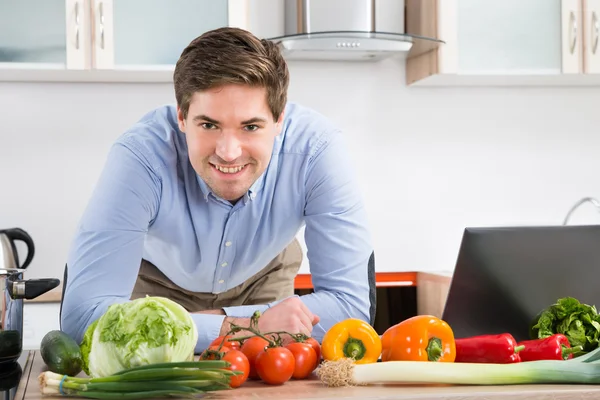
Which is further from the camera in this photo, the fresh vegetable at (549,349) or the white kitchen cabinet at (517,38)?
the white kitchen cabinet at (517,38)

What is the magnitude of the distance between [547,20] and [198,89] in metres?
2.21

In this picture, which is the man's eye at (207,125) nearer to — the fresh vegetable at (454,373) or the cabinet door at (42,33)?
the fresh vegetable at (454,373)

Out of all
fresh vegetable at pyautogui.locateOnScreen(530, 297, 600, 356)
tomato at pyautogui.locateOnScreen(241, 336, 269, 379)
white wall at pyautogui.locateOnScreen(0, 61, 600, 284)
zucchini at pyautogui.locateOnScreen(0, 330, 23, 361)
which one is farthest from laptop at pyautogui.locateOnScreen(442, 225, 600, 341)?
white wall at pyautogui.locateOnScreen(0, 61, 600, 284)

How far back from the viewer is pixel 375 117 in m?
3.67

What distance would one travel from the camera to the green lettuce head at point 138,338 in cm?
120

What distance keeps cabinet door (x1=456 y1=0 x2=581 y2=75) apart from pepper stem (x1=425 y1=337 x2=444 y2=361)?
7.23 feet

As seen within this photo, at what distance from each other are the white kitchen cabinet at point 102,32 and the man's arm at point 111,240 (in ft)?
4.56

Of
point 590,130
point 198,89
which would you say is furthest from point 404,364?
point 590,130

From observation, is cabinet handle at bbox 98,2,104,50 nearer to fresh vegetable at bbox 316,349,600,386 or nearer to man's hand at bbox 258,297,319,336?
man's hand at bbox 258,297,319,336

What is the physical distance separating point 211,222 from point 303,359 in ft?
2.58

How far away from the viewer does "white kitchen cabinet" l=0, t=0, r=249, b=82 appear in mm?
3131

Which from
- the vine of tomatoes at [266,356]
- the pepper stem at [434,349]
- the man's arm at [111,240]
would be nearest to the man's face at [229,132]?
the man's arm at [111,240]

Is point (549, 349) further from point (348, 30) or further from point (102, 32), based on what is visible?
point (102, 32)

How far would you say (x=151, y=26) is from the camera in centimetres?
321
